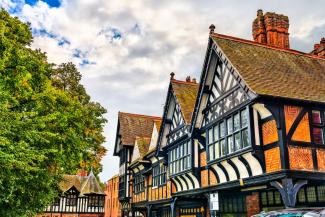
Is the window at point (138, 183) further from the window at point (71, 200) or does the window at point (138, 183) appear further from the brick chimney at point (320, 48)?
the brick chimney at point (320, 48)

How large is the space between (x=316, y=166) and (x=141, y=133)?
82.7 feet

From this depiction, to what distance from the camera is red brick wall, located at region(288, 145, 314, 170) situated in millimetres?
10875

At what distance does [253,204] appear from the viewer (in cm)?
1397

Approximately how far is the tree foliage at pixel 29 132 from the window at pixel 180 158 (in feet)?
16.1

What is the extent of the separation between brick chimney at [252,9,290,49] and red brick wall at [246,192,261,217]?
26.4ft

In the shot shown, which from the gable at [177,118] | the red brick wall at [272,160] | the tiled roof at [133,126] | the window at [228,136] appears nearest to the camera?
the red brick wall at [272,160]

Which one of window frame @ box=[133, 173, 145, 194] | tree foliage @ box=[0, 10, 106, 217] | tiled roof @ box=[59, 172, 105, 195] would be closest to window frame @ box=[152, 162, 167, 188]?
window frame @ box=[133, 173, 145, 194]

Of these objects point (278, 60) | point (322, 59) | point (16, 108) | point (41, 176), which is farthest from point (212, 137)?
point (16, 108)

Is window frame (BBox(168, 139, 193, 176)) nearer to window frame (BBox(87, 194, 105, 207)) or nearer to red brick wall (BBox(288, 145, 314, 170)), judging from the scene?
red brick wall (BBox(288, 145, 314, 170))

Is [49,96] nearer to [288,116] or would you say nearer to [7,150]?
[7,150]

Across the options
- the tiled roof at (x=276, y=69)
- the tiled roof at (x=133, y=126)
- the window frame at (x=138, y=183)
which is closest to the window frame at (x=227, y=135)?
the tiled roof at (x=276, y=69)

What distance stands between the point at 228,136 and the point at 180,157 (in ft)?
19.1

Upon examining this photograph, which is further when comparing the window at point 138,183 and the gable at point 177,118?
the window at point 138,183

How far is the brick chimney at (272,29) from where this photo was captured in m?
17.7
